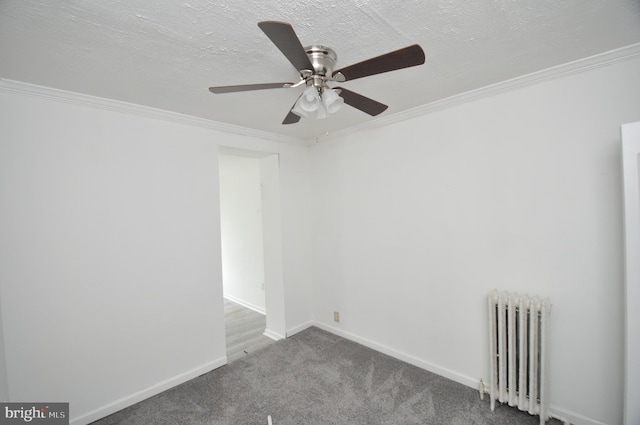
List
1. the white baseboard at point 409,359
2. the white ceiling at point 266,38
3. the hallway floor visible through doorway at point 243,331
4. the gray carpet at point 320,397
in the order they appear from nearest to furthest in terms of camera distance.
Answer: the white ceiling at point 266,38 → the gray carpet at point 320,397 → the white baseboard at point 409,359 → the hallway floor visible through doorway at point 243,331

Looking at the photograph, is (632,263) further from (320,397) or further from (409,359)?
(320,397)

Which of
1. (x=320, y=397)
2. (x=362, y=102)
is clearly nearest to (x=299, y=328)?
(x=320, y=397)

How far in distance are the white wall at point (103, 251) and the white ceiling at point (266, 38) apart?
1.22 ft

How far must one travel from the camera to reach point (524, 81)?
6.36 ft

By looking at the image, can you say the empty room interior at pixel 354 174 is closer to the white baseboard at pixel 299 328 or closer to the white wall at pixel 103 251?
the white wall at pixel 103 251

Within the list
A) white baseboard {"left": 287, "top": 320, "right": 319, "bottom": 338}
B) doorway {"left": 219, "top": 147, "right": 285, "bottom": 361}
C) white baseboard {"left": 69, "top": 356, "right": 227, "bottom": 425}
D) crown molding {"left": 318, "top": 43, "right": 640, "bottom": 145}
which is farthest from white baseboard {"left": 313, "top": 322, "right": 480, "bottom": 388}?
crown molding {"left": 318, "top": 43, "right": 640, "bottom": 145}

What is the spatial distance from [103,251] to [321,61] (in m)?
2.06

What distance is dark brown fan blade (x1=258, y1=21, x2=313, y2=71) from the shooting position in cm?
89

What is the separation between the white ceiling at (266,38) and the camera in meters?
1.20

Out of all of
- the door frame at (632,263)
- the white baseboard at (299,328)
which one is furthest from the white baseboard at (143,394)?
the door frame at (632,263)

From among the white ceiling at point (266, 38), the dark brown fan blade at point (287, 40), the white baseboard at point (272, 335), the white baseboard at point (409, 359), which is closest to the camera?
the dark brown fan blade at point (287, 40)

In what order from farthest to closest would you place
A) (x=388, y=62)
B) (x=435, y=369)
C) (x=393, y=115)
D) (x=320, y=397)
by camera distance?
(x=393, y=115), (x=435, y=369), (x=320, y=397), (x=388, y=62)

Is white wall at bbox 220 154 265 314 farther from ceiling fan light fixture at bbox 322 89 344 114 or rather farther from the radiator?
the radiator

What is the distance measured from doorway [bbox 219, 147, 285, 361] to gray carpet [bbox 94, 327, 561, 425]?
1.82 ft
